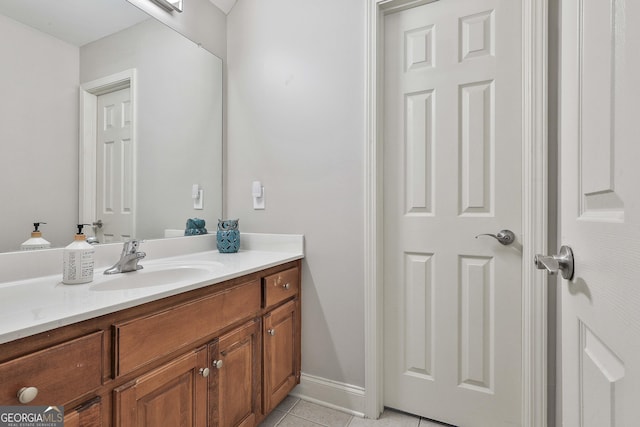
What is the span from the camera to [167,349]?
3.14ft

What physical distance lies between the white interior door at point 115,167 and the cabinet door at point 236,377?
2.29 ft

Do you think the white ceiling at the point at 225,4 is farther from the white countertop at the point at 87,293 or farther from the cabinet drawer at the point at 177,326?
the cabinet drawer at the point at 177,326

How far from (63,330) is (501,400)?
65.3 inches

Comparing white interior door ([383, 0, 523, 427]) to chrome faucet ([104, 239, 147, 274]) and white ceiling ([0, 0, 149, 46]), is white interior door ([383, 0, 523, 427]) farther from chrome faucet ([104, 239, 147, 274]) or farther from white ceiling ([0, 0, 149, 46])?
white ceiling ([0, 0, 149, 46])

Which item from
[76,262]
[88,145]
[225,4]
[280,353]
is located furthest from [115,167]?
[225,4]

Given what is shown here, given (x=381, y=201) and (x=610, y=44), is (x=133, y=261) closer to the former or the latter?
(x=381, y=201)

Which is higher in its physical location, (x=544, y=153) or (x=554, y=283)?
(x=544, y=153)

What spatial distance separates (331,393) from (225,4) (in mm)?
2366

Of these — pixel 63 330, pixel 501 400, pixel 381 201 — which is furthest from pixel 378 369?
pixel 63 330

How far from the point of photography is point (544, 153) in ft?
4.09

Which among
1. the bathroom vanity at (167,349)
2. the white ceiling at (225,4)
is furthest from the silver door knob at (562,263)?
the white ceiling at (225,4)

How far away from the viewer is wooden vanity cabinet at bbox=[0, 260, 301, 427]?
2.28 ft

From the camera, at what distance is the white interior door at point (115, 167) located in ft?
4.36

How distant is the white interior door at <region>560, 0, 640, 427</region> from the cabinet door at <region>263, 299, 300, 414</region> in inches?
43.7
